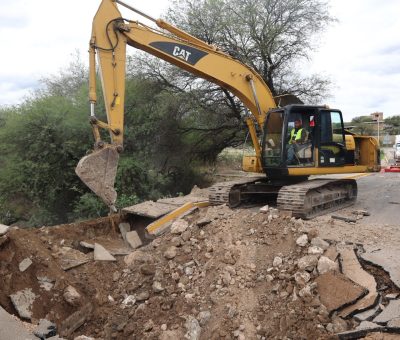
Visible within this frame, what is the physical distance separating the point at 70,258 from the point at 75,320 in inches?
54.9

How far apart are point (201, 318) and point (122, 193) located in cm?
795

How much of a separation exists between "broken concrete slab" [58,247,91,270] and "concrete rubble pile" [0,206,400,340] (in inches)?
0.6

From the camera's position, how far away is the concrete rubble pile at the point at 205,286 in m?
4.32

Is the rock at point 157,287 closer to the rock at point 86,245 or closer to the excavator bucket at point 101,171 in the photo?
the excavator bucket at point 101,171

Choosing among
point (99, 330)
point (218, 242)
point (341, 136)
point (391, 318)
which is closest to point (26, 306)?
point (99, 330)

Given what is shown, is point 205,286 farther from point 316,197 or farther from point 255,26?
point 255,26

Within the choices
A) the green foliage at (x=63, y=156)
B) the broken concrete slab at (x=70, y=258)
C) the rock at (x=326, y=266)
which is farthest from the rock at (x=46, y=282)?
the green foliage at (x=63, y=156)

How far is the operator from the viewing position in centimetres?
750

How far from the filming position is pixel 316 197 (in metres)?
7.54

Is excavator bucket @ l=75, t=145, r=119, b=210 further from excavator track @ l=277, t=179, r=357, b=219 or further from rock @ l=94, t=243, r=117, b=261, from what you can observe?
excavator track @ l=277, t=179, r=357, b=219

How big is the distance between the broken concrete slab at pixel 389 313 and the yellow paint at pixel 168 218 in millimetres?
3868

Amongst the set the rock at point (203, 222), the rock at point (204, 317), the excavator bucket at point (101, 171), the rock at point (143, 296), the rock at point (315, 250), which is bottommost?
the rock at point (204, 317)

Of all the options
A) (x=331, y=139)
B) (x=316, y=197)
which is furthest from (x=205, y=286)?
(x=331, y=139)

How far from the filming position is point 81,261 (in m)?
6.04
